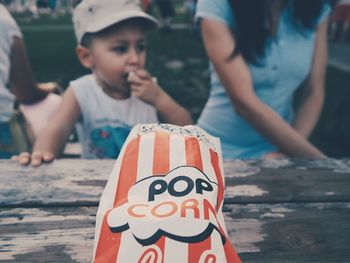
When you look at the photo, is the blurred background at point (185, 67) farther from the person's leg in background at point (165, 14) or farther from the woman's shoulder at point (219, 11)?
the woman's shoulder at point (219, 11)

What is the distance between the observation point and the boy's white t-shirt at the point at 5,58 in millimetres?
1806

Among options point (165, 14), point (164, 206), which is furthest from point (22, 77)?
point (165, 14)

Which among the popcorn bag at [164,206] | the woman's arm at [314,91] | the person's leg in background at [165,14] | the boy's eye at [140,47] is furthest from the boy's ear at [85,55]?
the person's leg in background at [165,14]

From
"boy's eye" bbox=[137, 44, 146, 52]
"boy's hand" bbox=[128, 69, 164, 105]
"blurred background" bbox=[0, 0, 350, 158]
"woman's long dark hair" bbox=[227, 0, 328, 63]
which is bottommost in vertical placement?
"blurred background" bbox=[0, 0, 350, 158]

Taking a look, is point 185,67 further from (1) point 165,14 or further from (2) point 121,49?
(1) point 165,14

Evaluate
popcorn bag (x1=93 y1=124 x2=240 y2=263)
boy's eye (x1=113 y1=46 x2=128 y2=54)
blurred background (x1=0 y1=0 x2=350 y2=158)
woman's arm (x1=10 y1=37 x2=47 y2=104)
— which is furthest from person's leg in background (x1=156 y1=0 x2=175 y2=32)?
popcorn bag (x1=93 y1=124 x2=240 y2=263)

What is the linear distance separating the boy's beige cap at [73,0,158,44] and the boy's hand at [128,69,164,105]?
221mm

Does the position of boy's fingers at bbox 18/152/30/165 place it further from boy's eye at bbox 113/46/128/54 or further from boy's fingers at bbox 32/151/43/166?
boy's eye at bbox 113/46/128/54

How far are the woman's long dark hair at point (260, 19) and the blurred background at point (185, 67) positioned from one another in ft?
2.86

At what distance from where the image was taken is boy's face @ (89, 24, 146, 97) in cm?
173

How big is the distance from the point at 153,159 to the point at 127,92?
48.0 inches

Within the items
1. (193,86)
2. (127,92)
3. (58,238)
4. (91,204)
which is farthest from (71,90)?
(193,86)

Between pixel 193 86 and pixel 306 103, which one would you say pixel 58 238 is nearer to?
pixel 306 103

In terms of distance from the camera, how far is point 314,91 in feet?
6.18
